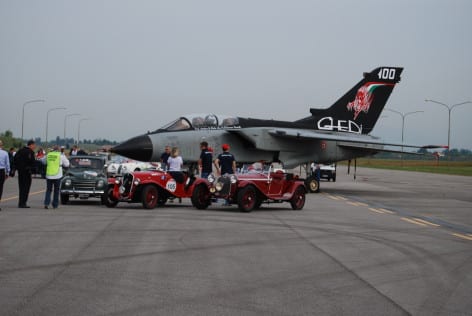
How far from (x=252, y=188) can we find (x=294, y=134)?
9759 mm

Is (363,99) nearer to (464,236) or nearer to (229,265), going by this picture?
(464,236)

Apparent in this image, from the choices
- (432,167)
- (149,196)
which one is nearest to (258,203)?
(149,196)

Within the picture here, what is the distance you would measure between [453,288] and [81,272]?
14.3ft

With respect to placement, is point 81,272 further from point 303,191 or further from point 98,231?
point 303,191

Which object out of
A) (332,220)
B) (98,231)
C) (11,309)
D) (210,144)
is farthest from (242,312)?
(210,144)

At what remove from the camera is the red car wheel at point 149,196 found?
59.5 ft

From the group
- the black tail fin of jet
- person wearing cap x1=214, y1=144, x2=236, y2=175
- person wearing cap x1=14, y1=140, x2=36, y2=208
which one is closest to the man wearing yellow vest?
person wearing cap x1=14, y1=140, x2=36, y2=208

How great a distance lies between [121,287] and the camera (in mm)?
7496

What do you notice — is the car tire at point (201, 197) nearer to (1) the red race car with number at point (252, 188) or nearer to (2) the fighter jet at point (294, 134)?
(1) the red race car with number at point (252, 188)

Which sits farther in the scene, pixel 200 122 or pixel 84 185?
pixel 200 122

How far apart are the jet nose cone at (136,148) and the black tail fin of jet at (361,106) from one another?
9.58m

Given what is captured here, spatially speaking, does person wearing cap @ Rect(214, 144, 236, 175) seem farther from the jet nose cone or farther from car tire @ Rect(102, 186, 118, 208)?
the jet nose cone

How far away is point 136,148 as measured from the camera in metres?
23.0

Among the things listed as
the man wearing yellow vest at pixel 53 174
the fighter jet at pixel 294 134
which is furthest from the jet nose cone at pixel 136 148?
the man wearing yellow vest at pixel 53 174
